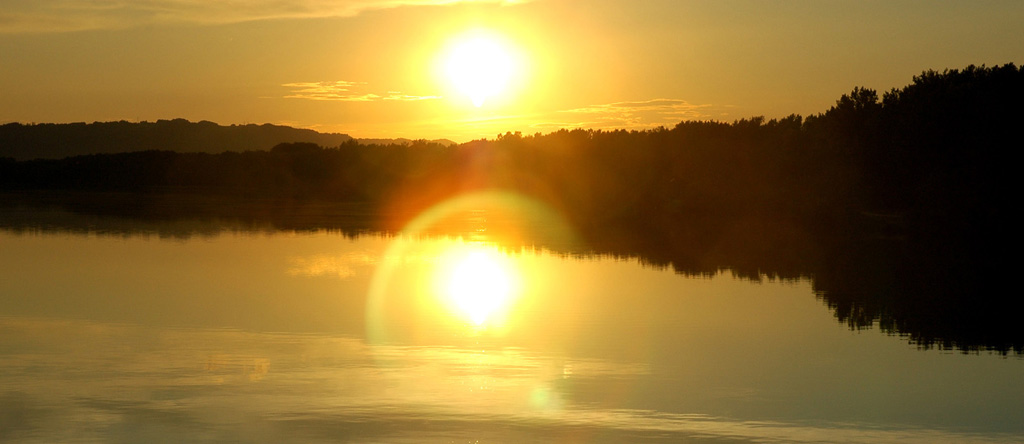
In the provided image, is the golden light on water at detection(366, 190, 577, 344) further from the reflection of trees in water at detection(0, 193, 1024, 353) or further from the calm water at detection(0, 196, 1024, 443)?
the reflection of trees in water at detection(0, 193, 1024, 353)

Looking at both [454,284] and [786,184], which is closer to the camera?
[454,284]

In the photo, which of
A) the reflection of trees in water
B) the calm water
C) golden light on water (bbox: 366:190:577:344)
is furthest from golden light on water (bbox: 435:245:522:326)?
the reflection of trees in water

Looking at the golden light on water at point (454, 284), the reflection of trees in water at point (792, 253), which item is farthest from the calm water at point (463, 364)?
the reflection of trees in water at point (792, 253)

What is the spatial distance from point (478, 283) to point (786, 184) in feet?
181

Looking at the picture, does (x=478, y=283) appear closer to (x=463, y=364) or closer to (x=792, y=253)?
(x=463, y=364)

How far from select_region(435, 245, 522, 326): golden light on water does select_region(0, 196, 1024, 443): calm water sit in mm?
151

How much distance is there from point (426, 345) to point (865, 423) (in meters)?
7.34

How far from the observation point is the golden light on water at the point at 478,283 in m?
22.0

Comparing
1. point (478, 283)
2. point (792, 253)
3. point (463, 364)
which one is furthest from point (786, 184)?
point (463, 364)

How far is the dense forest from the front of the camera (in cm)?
3056

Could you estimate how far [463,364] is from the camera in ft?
51.7

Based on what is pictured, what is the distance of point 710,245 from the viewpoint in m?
40.9

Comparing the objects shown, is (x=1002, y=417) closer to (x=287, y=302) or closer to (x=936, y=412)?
(x=936, y=412)

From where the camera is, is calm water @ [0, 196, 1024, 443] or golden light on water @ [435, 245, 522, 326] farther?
golden light on water @ [435, 245, 522, 326]
